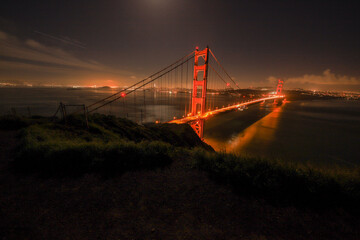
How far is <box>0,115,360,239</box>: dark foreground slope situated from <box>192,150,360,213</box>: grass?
22 cm

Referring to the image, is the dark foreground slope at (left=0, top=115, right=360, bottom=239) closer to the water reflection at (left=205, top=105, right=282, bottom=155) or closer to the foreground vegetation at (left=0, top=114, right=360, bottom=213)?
the foreground vegetation at (left=0, top=114, right=360, bottom=213)

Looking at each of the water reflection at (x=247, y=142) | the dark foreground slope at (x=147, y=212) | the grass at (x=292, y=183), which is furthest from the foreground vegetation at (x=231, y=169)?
the water reflection at (x=247, y=142)

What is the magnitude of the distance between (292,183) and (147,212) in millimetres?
3602

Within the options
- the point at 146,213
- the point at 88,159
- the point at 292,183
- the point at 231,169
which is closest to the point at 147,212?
the point at 146,213

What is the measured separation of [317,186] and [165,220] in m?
3.63

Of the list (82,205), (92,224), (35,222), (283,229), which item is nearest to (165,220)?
(92,224)

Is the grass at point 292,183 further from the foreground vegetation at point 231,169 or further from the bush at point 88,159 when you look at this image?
the bush at point 88,159

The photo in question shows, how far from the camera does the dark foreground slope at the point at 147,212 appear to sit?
9.00ft

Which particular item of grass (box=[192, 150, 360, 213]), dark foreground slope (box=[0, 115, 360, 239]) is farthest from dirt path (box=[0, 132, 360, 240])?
grass (box=[192, 150, 360, 213])

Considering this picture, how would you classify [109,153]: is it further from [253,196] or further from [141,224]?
[253,196]

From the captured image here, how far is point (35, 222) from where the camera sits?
2.94m

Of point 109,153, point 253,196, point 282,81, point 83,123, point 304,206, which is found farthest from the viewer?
point 282,81

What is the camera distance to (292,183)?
11.9 feet

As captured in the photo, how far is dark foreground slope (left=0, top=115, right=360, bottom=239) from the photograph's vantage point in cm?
274
